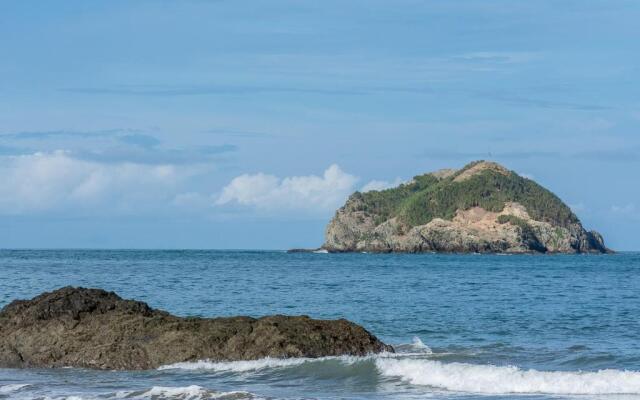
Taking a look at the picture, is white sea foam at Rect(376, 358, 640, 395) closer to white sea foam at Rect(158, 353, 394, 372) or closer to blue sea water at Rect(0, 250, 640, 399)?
blue sea water at Rect(0, 250, 640, 399)

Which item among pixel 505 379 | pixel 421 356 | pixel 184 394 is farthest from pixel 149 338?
pixel 505 379

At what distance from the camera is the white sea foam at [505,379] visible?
24.8m

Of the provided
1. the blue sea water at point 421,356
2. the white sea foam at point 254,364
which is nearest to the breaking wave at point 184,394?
the blue sea water at point 421,356

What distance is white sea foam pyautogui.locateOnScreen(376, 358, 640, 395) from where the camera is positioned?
24.8 metres

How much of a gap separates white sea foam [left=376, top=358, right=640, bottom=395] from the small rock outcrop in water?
1.96m

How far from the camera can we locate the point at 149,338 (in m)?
29.0

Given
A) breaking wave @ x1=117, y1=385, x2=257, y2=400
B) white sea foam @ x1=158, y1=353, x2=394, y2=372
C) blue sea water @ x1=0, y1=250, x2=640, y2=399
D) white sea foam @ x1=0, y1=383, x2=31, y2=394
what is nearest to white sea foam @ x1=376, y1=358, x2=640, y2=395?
blue sea water @ x1=0, y1=250, x2=640, y2=399

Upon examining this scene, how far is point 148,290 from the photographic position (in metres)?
66.6

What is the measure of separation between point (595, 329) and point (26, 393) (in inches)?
972

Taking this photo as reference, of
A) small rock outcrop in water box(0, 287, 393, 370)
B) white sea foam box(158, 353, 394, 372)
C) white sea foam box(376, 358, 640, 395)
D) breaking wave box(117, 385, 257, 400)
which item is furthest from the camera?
small rock outcrop in water box(0, 287, 393, 370)

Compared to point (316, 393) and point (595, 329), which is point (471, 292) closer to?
point (595, 329)

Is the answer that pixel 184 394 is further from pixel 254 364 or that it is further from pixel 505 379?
pixel 505 379

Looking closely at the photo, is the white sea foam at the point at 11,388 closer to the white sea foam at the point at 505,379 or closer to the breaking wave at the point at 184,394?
the breaking wave at the point at 184,394

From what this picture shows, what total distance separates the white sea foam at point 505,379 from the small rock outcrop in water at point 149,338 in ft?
6.43
